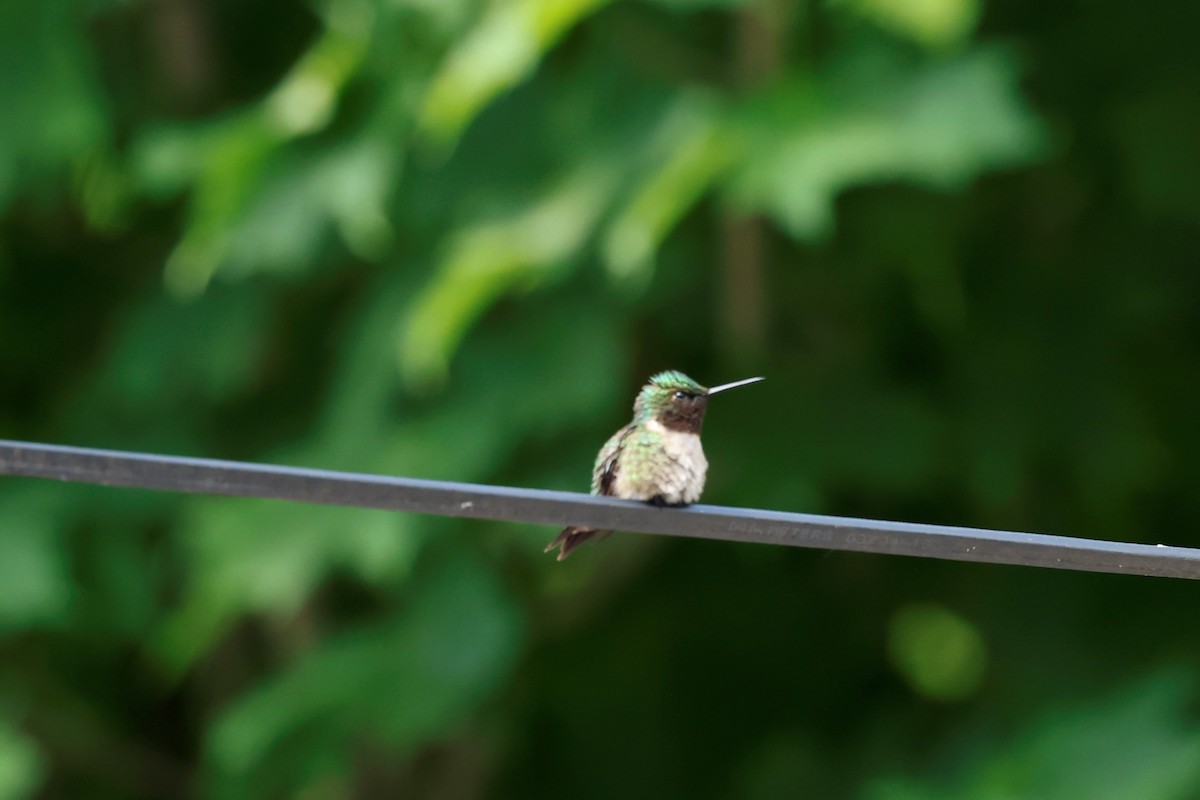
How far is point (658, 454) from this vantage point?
3508 mm

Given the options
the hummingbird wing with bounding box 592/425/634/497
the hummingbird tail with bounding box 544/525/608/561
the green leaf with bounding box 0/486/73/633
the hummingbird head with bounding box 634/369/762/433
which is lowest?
the green leaf with bounding box 0/486/73/633

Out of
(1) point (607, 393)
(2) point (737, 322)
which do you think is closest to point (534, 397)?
(1) point (607, 393)

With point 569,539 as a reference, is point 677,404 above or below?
above

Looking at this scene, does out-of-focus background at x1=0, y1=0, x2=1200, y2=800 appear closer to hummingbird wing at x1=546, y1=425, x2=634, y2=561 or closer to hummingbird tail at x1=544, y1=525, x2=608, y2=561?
hummingbird wing at x1=546, y1=425, x2=634, y2=561

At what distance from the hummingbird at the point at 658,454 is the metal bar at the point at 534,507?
667mm

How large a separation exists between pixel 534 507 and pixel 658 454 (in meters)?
0.95

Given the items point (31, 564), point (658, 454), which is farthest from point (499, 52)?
point (31, 564)

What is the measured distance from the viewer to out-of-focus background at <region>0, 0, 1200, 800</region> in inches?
201

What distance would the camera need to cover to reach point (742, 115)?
4879 millimetres

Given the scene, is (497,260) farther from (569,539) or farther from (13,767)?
(13,767)

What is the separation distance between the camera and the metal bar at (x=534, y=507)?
2.59 meters

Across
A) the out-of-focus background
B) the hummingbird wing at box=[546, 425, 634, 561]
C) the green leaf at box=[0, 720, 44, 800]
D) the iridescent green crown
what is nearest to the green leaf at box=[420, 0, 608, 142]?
the out-of-focus background

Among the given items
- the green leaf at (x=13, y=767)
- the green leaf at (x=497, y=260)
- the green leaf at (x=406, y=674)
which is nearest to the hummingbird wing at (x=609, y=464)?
the green leaf at (x=497, y=260)

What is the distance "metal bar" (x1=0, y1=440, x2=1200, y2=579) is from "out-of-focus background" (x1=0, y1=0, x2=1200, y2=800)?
1853 mm
